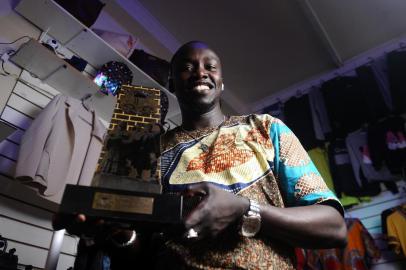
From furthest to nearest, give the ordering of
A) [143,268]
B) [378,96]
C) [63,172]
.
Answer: [378,96] → [63,172] → [143,268]

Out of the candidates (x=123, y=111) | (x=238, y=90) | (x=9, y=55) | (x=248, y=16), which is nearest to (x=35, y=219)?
(x=9, y=55)

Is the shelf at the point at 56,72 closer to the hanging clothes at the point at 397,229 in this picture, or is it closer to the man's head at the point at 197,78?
the man's head at the point at 197,78

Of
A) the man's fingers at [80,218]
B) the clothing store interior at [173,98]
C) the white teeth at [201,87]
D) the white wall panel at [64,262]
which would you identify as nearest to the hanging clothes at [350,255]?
the clothing store interior at [173,98]

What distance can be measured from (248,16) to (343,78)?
1.19m

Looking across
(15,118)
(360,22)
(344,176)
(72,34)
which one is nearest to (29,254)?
(15,118)

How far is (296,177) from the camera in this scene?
77 centimetres

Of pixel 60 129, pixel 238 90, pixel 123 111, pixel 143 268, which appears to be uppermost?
pixel 238 90

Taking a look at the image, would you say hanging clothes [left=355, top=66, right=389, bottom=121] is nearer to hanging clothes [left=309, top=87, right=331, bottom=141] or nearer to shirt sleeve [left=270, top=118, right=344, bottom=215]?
hanging clothes [left=309, top=87, right=331, bottom=141]

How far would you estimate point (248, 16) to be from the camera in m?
3.51

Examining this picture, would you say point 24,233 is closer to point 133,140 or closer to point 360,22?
point 133,140

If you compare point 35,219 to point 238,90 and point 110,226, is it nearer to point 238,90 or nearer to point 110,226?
point 110,226

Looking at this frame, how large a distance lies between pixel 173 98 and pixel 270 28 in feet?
4.58

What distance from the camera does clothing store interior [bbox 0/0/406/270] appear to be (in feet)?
5.94

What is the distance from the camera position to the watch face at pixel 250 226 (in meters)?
0.62
